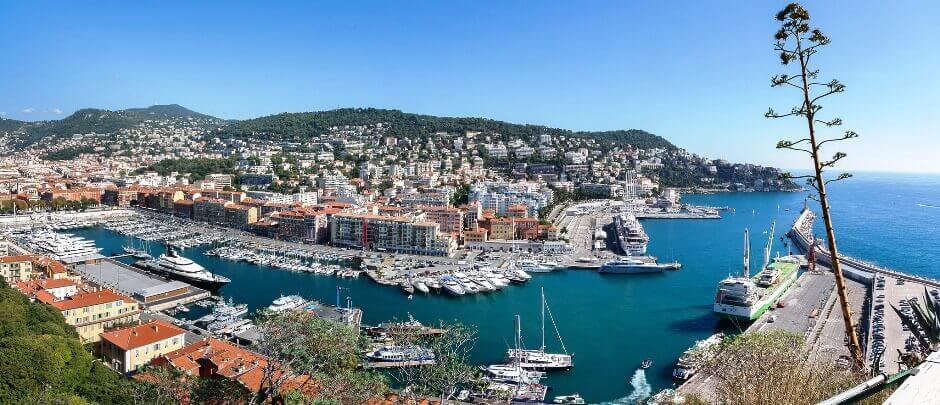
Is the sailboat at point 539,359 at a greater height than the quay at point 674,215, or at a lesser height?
lesser

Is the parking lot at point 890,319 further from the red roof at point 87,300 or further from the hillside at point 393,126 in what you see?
the hillside at point 393,126

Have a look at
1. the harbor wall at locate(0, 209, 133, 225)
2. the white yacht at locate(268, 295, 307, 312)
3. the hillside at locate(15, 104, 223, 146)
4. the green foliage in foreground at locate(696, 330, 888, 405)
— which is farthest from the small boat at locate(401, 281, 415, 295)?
the hillside at locate(15, 104, 223, 146)

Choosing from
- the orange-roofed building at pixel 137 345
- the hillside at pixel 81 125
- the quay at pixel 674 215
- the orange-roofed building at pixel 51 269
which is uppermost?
the hillside at pixel 81 125

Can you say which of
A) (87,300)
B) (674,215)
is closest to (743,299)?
(87,300)

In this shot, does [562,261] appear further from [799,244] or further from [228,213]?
[228,213]

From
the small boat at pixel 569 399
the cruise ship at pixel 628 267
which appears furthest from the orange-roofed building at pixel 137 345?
the cruise ship at pixel 628 267

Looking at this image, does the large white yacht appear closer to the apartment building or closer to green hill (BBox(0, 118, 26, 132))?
the apartment building
